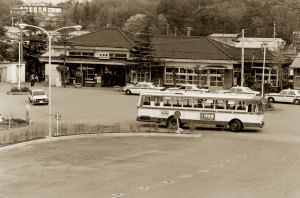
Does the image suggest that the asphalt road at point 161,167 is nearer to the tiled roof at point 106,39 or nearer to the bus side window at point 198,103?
the bus side window at point 198,103

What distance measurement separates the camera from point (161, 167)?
71.8ft

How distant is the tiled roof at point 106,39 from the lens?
66562mm

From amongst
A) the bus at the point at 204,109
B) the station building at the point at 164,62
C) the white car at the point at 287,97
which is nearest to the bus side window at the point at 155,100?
the bus at the point at 204,109

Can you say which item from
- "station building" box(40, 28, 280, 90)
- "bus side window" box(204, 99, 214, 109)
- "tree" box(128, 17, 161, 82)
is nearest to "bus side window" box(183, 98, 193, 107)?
"bus side window" box(204, 99, 214, 109)

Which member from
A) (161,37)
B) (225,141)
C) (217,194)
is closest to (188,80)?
(161,37)

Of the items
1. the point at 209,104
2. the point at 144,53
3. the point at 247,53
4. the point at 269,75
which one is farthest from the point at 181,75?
the point at 209,104

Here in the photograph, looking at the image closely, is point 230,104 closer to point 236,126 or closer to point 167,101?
point 236,126

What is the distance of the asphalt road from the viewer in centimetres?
1788

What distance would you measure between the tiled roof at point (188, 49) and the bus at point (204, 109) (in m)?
28.0

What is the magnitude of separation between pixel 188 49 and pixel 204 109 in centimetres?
3250

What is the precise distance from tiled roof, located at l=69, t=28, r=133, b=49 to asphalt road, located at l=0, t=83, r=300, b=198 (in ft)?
113

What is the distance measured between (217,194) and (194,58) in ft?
151

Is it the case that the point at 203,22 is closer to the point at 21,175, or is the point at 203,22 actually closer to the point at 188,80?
the point at 188,80

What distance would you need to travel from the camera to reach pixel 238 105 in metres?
33.4
